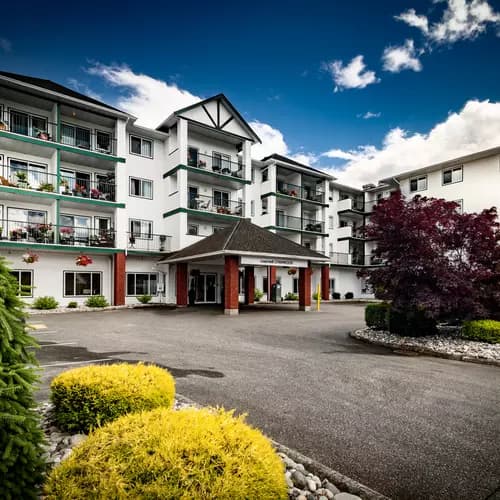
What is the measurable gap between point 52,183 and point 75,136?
13.4 feet

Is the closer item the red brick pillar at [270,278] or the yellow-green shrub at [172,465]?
the yellow-green shrub at [172,465]

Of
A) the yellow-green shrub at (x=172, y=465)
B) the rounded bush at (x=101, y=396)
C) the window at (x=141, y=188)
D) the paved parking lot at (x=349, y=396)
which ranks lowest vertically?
the paved parking lot at (x=349, y=396)

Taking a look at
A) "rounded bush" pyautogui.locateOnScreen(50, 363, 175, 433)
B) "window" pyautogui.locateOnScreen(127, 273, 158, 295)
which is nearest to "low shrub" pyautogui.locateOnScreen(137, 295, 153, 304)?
"window" pyautogui.locateOnScreen(127, 273, 158, 295)

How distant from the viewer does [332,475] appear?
319cm

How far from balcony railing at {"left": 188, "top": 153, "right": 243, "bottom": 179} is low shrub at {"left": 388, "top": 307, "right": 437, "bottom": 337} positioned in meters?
19.6

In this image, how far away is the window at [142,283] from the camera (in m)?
24.5

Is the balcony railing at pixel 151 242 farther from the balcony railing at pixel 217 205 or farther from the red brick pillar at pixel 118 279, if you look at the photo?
the balcony railing at pixel 217 205

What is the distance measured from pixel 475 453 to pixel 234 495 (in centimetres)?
337

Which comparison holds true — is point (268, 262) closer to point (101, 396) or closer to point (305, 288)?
point (305, 288)

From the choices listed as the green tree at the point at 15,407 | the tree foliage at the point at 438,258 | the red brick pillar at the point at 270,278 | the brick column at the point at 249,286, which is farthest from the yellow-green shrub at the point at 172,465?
the red brick pillar at the point at 270,278

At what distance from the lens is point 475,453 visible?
382 centimetres

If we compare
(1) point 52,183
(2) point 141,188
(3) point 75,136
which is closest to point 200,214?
(2) point 141,188

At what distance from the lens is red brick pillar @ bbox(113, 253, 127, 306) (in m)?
22.7

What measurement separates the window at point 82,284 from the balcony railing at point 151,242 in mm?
3383
